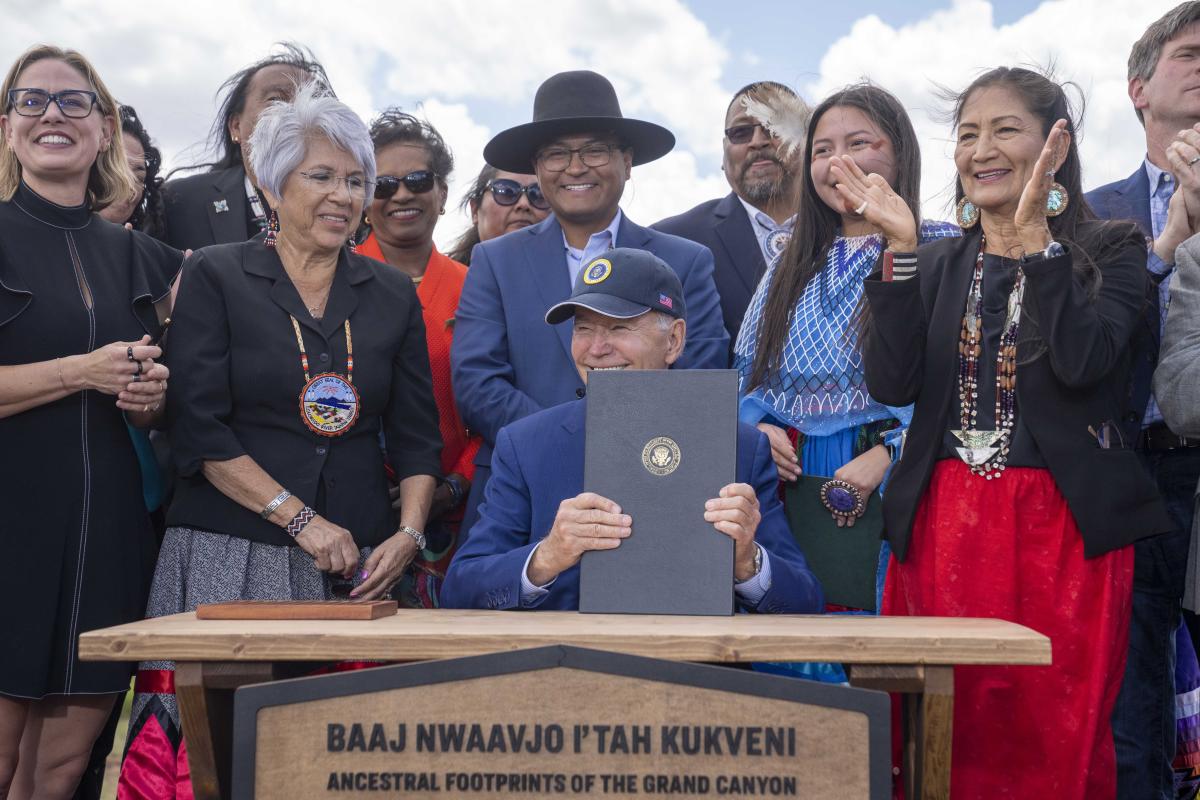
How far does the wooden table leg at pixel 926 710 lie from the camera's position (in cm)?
251

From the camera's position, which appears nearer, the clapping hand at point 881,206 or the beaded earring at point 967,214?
the clapping hand at point 881,206

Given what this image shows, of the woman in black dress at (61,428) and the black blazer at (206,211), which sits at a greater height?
the black blazer at (206,211)

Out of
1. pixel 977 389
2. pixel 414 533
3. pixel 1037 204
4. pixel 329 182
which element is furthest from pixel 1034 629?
pixel 329 182

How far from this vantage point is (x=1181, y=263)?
11.9 feet

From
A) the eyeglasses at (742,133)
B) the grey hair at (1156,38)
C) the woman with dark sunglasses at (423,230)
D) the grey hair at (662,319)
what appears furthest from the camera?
the eyeglasses at (742,133)

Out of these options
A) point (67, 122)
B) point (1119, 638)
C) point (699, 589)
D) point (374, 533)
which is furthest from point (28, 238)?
point (1119, 638)

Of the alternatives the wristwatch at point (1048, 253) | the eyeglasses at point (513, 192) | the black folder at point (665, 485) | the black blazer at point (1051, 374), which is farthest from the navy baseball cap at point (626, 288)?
the eyeglasses at point (513, 192)

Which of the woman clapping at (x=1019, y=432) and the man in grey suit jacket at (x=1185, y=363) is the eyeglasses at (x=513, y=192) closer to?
the woman clapping at (x=1019, y=432)

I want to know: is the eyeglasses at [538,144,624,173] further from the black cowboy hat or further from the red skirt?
the red skirt

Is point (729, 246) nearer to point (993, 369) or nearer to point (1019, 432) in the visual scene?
point (993, 369)

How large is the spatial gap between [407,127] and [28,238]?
6.26 ft

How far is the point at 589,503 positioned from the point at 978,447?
1.22 m

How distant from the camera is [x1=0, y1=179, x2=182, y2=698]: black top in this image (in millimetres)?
3639

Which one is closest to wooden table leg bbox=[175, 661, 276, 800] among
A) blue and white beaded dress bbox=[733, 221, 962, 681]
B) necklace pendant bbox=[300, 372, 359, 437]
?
necklace pendant bbox=[300, 372, 359, 437]
